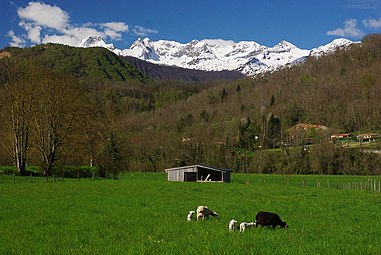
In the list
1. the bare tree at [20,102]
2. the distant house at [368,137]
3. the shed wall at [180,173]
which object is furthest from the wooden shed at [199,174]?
the distant house at [368,137]

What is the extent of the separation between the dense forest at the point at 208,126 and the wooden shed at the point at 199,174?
9.16 m

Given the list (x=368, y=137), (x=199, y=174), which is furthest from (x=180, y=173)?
(x=368, y=137)

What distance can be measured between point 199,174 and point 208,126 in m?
79.6

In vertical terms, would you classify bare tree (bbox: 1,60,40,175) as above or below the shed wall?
above

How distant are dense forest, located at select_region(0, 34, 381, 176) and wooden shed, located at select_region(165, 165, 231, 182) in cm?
916

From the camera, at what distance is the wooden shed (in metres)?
67.9

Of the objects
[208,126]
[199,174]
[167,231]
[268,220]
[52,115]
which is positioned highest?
[208,126]

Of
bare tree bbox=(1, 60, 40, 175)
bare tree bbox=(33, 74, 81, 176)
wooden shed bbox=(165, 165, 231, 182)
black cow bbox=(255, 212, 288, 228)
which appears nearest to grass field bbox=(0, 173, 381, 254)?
black cow bbox=(255, 212, 288, 228)

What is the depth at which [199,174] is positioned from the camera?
71562 mm

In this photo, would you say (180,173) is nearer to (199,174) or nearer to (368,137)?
(199,174)

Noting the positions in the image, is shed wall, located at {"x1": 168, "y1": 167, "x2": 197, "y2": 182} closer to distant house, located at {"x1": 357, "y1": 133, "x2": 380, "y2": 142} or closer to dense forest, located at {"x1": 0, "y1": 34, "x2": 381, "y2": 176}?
dense forest, located at {"x1": 0, "y1": 34, "x2": 381, "y2": 176}

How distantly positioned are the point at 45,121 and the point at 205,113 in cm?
12574

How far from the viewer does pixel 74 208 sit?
22484 millimetres

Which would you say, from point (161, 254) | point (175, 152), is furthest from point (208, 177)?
point (161, 254)
